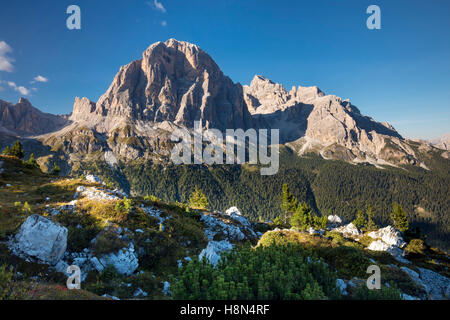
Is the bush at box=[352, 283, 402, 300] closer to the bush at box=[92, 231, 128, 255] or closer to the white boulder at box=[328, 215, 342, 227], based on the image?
the bush at box=[92, 231, 128, 255]

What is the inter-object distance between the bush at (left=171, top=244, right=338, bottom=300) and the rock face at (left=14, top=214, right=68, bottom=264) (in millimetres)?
12572

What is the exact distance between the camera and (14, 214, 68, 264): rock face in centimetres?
1489

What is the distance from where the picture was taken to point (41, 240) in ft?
49.4

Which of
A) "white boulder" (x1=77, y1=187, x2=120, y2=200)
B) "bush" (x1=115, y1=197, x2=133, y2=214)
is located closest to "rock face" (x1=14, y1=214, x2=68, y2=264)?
"bush" (x1=115, y1=197, x2=133, y2=214)

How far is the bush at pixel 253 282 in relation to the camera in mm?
7004

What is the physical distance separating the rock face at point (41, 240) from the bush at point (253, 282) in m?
12.6

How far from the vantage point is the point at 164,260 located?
64.3ft

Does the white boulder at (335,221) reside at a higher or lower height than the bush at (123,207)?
lower

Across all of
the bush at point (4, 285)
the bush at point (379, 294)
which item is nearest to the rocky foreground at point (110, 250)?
the bush at point (4, 285)

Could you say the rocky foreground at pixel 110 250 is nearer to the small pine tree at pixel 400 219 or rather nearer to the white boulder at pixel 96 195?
the white boulder at pixel 96 195
